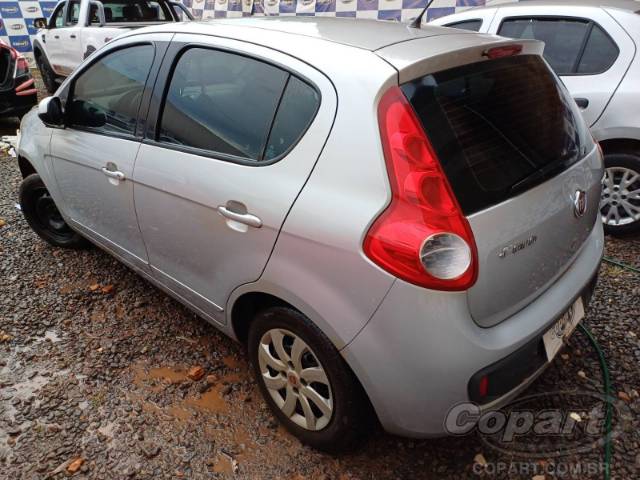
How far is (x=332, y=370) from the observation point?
166 cm

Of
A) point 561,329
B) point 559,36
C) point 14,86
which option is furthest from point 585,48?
point 14,86

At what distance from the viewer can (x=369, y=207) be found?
4.76ft

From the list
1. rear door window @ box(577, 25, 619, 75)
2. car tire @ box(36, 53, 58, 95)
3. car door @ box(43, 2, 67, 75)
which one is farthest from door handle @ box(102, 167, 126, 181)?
car tire @ box(36, 53, 58, 95)

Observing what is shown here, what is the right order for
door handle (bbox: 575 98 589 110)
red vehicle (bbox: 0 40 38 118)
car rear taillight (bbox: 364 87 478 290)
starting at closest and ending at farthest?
car rear taillight (bbox: 364 87 478 290) < door handle (bbox: 575 98 589 110) < red vehicle (bbox: 0 40 38 118)

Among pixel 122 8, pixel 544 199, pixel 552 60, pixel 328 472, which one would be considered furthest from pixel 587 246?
pixel 122 8

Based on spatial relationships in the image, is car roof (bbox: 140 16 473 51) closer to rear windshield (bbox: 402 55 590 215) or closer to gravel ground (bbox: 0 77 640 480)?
rear windshield (bbox: 402 55 590 215)

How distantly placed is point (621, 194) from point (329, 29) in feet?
8.59

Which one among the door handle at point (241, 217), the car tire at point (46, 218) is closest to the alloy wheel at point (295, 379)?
the door handle at point (241, 217)

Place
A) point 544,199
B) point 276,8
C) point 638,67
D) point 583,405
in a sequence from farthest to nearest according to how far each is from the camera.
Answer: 1. point 276,8
2. point 638,67
3. point 583,405
4. point 544,199

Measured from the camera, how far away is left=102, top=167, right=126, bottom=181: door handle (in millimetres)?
2343

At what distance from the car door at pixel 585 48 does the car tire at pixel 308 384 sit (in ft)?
9.09

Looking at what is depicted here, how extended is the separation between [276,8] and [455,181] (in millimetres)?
9451

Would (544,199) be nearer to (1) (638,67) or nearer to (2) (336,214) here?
(2) (336,214)

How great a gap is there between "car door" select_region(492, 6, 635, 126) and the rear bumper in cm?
237
